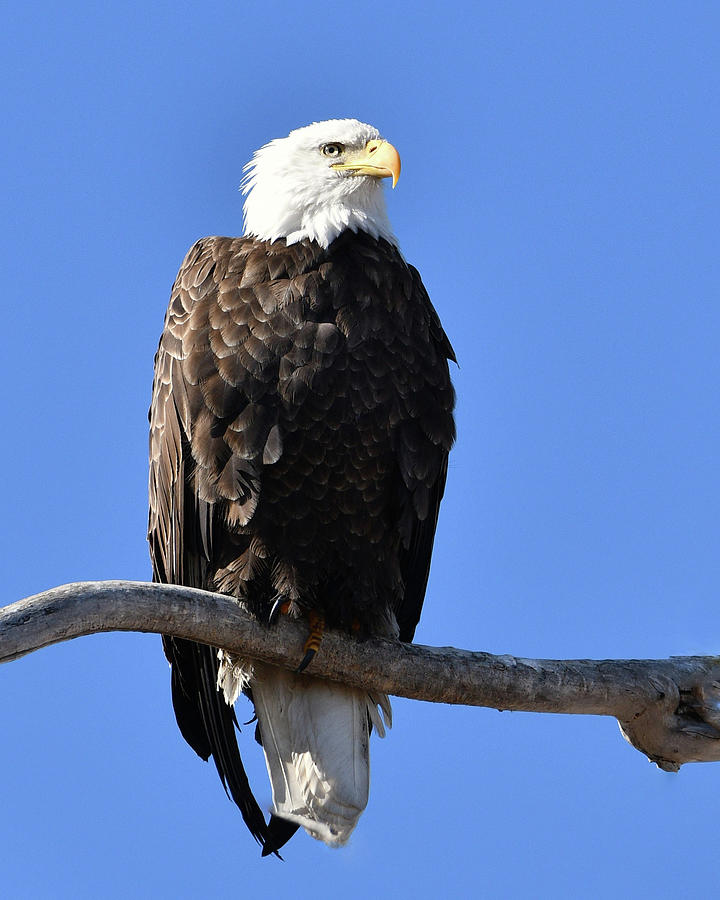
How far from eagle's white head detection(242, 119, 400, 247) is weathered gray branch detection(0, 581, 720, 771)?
1640mm

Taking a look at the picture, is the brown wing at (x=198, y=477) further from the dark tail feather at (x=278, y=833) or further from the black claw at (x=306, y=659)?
the black claw at (x=306, y=659)

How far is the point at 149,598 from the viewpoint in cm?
393

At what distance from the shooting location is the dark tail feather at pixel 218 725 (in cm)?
509

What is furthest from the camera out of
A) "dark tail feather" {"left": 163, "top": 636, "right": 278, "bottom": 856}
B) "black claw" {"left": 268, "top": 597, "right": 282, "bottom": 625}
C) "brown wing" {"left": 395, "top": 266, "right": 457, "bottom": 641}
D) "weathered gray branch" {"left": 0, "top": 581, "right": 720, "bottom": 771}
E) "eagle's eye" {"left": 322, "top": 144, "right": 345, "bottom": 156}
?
"eagle's eye" {"left": 322, "top": 144, "right": 345, "bottom": 156}

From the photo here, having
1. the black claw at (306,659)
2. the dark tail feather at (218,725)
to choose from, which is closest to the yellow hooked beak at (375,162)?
the black claw at (306,659)

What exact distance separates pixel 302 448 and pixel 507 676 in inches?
46.0

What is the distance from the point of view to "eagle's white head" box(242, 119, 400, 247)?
5125mm

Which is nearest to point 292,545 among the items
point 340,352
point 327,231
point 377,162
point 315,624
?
point 315,624

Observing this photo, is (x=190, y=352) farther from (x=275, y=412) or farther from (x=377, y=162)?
(x=377, y=162)

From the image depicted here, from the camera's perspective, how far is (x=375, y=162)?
5.19 metres

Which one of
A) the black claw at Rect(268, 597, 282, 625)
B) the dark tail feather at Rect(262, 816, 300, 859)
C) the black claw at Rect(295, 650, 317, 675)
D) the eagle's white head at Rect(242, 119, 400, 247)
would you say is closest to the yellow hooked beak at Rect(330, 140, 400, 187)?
the eagle's white head at Rect(242, 119, 400, 247)

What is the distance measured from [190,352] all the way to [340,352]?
59 centimetres

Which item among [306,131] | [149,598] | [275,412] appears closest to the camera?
[149,598]

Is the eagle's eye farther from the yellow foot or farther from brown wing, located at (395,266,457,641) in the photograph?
the yellow foot
